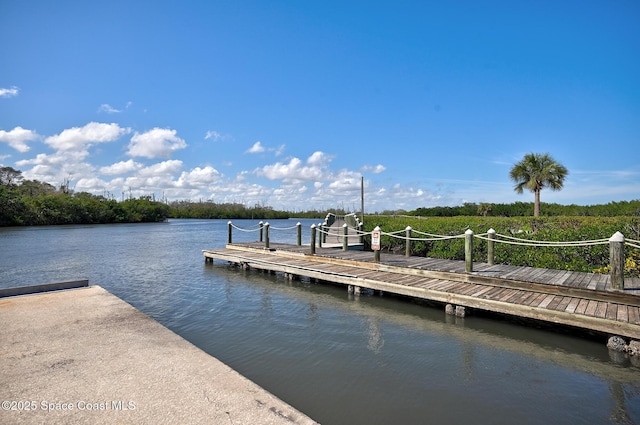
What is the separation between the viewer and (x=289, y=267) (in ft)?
40.5

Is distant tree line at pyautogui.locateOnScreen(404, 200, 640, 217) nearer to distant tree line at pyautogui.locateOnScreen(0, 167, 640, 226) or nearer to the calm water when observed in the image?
distant tree line at pyautogui.locateOnScreen(0, 167, 640, 226)

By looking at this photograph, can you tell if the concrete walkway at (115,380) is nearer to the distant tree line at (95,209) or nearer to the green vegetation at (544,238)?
the green vegetation at (544,238)

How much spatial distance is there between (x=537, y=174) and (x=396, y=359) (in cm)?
2142

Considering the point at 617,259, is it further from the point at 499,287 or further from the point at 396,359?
the point at 396,359

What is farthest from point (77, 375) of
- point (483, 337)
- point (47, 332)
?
point (483, 337)

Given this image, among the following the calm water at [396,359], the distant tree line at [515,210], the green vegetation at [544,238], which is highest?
the distant tree line at [515,210]

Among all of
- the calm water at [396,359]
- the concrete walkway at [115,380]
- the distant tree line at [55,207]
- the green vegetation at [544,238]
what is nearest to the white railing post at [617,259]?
the calm water at [396,359]

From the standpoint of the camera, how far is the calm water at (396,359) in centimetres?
441

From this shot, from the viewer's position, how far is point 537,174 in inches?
898

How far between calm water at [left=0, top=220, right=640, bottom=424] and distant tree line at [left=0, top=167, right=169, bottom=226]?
174ft

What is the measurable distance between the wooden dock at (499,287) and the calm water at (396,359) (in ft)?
1.67

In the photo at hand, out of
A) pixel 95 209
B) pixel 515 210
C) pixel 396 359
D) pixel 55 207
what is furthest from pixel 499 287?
pixel 95 209

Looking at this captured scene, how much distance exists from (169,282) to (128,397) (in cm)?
992

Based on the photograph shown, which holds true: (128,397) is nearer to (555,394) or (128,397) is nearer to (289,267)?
(555,394)
